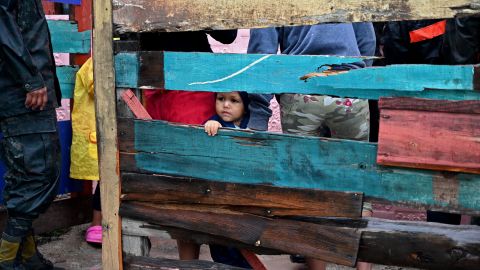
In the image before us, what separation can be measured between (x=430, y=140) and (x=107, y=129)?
133cm

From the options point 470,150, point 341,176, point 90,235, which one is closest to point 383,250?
point 341,176

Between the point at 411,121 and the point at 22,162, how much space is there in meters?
2.19

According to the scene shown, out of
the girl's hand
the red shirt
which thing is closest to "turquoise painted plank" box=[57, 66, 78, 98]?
the red shirt

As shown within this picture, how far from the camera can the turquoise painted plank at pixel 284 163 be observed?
232 centimetres

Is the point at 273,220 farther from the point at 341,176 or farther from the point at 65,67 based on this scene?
the point at 65,67

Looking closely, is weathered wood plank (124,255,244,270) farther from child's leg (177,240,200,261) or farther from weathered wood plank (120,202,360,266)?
child's leg (177,240,200,261)

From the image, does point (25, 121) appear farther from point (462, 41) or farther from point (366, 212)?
point (462, 41)

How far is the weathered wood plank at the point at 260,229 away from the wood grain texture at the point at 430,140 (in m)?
0.35

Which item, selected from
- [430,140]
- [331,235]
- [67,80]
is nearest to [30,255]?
[67,80]

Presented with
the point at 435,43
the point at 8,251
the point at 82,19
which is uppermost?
the point at 82,19

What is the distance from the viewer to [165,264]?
111 inches

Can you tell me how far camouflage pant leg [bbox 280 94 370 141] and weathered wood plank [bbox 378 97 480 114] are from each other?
0.74 meters

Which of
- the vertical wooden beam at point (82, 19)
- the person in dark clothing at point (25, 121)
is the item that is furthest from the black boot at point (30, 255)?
the vertical wooden beam at point (82, 19)

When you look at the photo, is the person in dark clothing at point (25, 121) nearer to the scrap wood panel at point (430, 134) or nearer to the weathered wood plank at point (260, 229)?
the weathered wood plank at point (260, 229)
